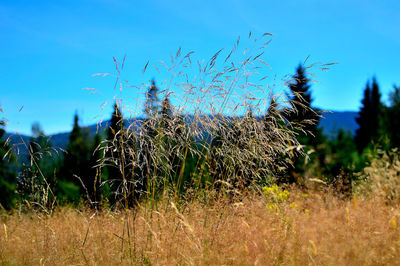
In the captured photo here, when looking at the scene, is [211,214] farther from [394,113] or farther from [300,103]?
[394,113]

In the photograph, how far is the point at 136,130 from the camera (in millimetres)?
2809

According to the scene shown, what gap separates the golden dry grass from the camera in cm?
212

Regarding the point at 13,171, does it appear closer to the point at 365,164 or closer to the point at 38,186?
the point at 38,186

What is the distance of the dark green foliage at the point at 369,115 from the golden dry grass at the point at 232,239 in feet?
98.1

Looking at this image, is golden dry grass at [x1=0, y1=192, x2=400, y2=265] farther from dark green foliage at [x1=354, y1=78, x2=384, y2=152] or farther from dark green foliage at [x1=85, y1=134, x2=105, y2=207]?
dark green foliage at [x1=354, y1=78, x2=384, y2=152]

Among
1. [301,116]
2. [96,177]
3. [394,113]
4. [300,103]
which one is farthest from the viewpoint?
[394,113]

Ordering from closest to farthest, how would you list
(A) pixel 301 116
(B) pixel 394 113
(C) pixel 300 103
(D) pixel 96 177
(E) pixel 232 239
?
(E) pixel 232 239
(D) pixel 96 177
(C) pixel 300 103
(A) pixel 301 116
(B) pixel 394 113

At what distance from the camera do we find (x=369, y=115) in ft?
100

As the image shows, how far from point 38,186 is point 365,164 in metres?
5.91

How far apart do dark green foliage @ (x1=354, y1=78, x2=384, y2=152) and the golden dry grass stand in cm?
2990

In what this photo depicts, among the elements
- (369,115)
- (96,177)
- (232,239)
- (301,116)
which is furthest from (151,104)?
(369,115)

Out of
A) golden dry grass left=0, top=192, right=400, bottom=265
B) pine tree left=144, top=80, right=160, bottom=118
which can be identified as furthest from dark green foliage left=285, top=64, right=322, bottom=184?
pine tree left=144, top=80, right=160, bottom=118

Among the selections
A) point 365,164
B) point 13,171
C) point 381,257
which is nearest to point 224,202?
point 381,257

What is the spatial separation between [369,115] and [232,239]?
32424 millimetres
